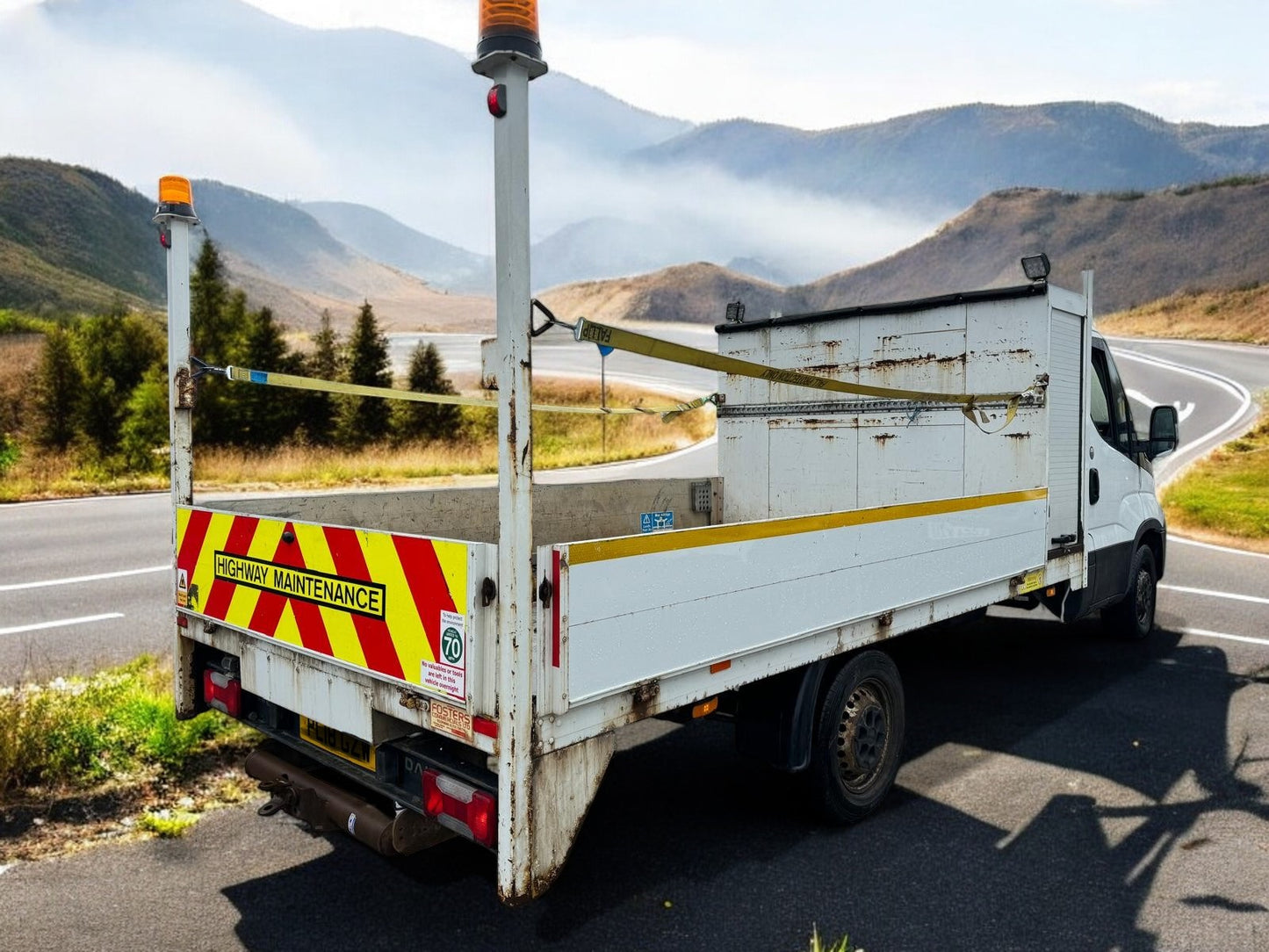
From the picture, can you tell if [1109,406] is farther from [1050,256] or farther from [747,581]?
[1050,256]

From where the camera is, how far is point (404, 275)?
191 m

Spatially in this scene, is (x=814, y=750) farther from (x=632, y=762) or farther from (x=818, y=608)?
(x=632, y=762)

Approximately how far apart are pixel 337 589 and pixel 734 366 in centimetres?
158

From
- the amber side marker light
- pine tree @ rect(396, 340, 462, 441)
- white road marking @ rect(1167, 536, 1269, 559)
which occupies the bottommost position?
white road marking @ rect(1167, 536, 1269, 559)

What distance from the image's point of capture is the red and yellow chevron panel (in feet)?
8.61

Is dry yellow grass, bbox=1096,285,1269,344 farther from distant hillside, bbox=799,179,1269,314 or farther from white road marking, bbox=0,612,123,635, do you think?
white road marking, bbox=0,612,123,635

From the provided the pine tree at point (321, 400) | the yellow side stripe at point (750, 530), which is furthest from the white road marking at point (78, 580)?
the pine tree at point (321, 400)

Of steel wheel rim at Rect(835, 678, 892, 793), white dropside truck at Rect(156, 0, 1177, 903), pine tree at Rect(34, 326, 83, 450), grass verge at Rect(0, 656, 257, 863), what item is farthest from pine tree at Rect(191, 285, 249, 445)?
steel wheel rim at Rect(835, 678, 892, 793)

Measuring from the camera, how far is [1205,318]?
47031 mm

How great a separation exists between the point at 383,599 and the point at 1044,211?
105 m

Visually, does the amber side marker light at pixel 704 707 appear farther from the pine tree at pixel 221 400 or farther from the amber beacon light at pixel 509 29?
the pine tree at pixel 221 400

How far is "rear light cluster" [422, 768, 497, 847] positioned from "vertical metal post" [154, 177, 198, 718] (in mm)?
1653

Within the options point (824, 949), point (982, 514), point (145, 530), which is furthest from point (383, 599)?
point (145, 530)

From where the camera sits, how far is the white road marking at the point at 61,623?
689 cm
